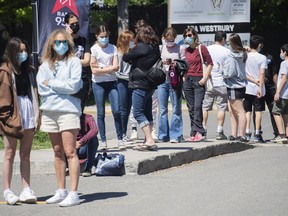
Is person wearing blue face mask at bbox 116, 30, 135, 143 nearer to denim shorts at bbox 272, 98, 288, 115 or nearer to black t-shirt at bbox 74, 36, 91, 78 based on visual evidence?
black t-shirt at bbox 74, 36, 91, 78

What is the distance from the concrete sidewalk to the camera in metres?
11.6

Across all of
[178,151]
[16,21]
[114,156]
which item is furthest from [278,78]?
[16,21]

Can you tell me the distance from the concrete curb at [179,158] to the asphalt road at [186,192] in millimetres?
122

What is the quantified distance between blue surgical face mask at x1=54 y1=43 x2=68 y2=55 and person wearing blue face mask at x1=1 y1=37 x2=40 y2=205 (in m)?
0.38

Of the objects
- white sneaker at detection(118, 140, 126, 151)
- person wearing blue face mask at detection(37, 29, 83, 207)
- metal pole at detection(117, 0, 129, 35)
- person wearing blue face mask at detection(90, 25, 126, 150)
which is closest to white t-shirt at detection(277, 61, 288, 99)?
person wearing blue face mask at detection(90, 25, 126, 150)

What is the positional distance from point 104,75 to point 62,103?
382cm

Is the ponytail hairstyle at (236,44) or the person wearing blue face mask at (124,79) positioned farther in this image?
the ponytail hairstyle at (236,44)

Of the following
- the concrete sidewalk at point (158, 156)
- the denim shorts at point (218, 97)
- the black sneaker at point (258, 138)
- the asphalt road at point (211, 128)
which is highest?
the denim shorts at point (218, 97)

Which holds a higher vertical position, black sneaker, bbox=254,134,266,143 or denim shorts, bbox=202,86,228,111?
denim shorts, bbox=202,86,228,111

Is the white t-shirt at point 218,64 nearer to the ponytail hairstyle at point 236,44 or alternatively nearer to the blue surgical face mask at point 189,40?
the ponytail hairstyle at point 236,44

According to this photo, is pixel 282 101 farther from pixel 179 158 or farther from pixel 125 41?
pixel 179 158

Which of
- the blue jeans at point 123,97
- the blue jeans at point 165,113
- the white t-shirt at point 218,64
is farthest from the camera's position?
the white t-shirt at point 218,64

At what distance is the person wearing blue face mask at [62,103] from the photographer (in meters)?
9.23

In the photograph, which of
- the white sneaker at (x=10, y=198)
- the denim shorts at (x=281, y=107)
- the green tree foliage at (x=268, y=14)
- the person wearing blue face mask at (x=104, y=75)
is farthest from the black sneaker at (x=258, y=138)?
the green tree foliage at (x=268, y=14)
